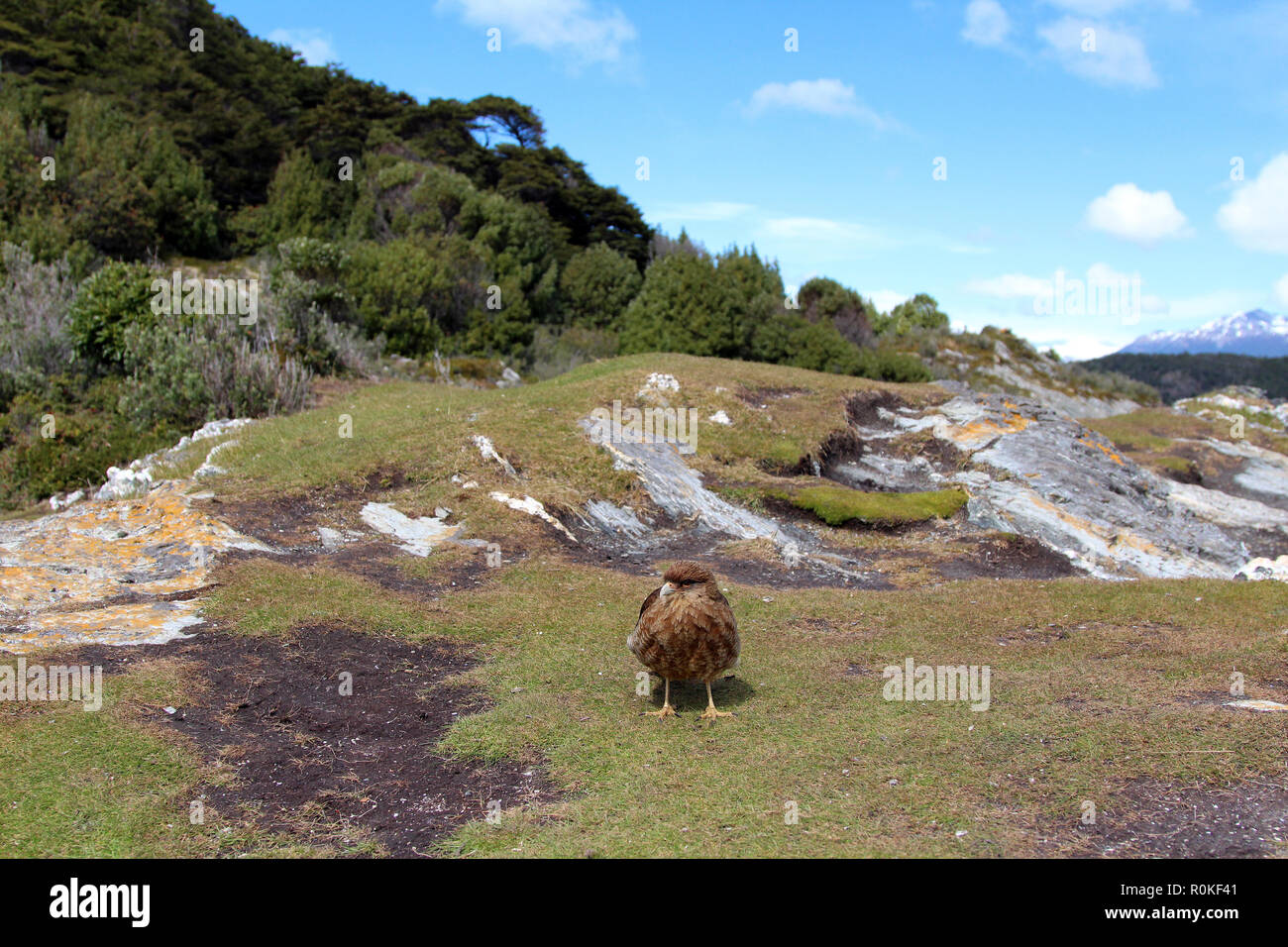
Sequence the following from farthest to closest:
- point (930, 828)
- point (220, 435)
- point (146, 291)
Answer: point (146, 291), point (220, 435), point (930, 828)

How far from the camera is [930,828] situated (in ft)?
16.1

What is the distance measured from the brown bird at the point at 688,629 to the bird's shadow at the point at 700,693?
0.59 meters

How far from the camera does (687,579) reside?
21.1 ft

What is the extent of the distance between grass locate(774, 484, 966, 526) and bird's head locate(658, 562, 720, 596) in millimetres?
8703

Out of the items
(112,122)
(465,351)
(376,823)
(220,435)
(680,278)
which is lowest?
(376,823)

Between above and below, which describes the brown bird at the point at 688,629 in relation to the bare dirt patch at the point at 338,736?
above

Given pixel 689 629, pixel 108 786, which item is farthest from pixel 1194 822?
pixel 108 786

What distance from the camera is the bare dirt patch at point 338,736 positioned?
5363 millimetres

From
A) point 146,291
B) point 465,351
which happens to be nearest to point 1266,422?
point 465,351

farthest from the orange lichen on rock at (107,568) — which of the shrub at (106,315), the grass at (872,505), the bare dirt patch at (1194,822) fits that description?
the shrub at (106,315)

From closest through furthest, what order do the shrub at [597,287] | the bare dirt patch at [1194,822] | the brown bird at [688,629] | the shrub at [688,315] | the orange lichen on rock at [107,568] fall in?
the bare dirt patch at [1194,822] < the brown bird at [688,629] < the orange lichen on rock at [107,568] < the shrub at [688,315] < the shrub at [597,287]

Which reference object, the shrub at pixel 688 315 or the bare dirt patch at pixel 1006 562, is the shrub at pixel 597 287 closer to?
the shrub at pixel 688 315

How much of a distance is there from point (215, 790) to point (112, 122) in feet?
119
